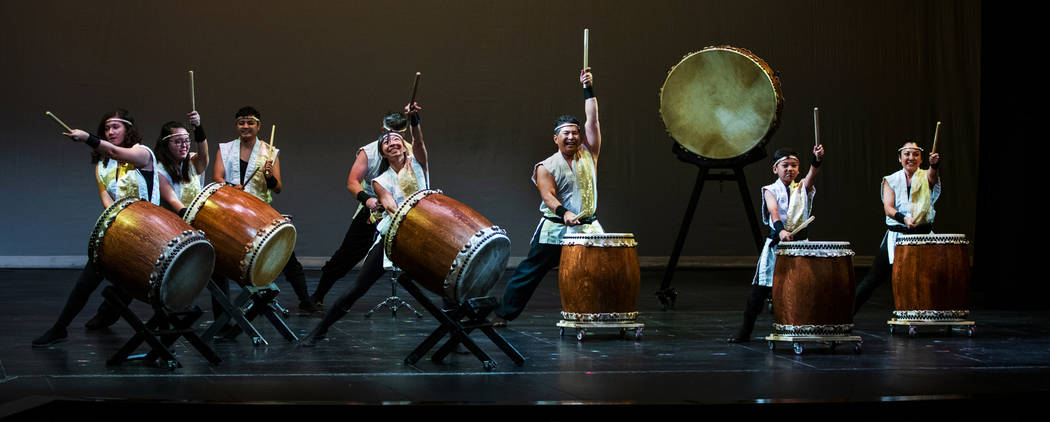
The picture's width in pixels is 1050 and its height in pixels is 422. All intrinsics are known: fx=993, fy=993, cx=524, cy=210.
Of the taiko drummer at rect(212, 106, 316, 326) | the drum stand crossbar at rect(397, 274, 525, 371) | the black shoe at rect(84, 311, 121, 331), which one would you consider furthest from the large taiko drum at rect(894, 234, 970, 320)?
the black shoe at rect(84, 311, 121, 331)

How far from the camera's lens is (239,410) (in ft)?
9.78

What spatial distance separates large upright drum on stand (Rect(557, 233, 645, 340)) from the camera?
4832mm

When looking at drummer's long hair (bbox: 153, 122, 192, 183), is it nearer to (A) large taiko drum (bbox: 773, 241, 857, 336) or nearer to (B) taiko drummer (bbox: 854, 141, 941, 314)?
(A) large taiko drum (bbox: 773, 241, 857, 336)

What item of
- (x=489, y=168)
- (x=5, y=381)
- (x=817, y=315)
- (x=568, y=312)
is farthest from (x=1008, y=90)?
(x=5, y=381)

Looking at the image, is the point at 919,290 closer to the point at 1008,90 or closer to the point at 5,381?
the point at 1008,90

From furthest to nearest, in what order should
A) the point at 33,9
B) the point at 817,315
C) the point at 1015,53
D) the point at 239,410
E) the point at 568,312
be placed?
the point at 33,9, the point at 1015,53, the point at 568,312, the point at 817,315, the point at 239,410

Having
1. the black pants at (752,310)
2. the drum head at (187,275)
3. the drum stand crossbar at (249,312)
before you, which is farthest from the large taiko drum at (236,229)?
the black pants at (752,310)

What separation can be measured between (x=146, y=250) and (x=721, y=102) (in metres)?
3.59

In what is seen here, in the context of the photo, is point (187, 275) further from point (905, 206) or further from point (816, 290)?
point (905, 206)

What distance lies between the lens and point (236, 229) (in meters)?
4.29

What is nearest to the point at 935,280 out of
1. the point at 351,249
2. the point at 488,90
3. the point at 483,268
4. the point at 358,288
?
the point at 483,268

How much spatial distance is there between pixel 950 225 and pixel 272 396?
8.75 meters

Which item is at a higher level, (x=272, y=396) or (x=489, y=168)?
(x=489, y=168)

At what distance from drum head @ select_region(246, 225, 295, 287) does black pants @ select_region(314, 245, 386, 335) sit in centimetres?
33
